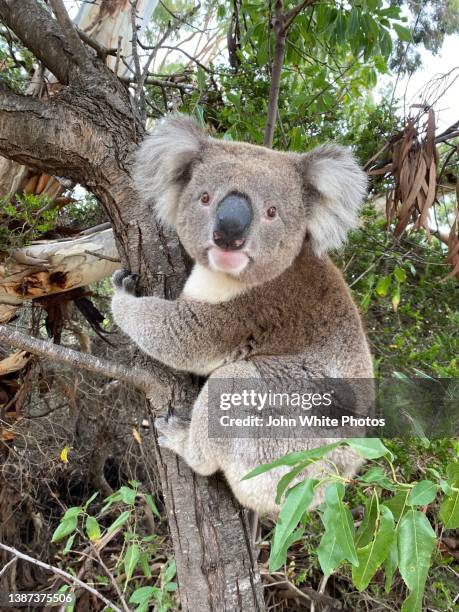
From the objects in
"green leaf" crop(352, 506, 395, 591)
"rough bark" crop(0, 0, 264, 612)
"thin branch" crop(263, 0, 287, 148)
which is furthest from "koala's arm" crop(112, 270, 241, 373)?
"green leaf" crop(352, 506, 395, 591)

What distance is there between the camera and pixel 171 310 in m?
2.62

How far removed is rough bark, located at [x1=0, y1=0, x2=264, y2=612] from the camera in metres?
2.30

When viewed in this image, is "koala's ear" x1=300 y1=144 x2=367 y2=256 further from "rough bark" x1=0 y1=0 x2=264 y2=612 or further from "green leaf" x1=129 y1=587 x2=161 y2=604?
"green leaf" x1=129 y1=587 x2=161 y2=604

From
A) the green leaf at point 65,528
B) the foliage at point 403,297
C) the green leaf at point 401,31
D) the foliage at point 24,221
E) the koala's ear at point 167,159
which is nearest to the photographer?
the green leaf at point 65,528

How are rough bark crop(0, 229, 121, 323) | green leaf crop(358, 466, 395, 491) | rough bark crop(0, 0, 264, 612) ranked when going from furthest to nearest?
1. rough bark crop(0, 229, 121, 323)
2. rough bark crop(0, 0, 264, 612)
3. green leaf crop(358, 466, 395, 491)

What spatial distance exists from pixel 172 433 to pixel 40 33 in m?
2.44

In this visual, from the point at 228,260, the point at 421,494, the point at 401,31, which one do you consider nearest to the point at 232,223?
the point at 228,260

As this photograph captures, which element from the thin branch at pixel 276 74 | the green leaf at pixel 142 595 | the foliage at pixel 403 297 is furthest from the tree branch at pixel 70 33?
the green leaf at pixel 142 595

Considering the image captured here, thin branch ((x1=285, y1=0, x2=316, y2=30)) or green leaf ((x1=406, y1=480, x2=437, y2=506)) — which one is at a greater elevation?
thin branch ((x1=285, y1=0, x2=316, y2=30))

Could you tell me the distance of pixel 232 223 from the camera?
7.70ft

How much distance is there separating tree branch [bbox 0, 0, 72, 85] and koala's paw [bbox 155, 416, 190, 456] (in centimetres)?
202

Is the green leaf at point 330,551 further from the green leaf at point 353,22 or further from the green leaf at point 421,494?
the green leaf at point 353,22

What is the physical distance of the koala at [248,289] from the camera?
2482 mm

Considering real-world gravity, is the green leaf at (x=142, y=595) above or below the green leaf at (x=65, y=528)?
below
